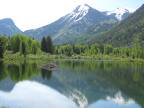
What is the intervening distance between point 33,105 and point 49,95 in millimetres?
12041

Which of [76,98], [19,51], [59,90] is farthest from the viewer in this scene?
[19,51]

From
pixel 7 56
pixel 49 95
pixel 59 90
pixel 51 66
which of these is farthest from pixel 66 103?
pixel 7 56

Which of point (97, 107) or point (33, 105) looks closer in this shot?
point (33, 105)

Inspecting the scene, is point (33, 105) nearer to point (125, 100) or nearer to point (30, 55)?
point (125, 100)

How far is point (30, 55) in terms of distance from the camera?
180375 millimetres

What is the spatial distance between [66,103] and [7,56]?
121459mm

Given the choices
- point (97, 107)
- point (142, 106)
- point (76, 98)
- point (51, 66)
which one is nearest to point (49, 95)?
point (76, 98)

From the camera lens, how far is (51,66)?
11612cm

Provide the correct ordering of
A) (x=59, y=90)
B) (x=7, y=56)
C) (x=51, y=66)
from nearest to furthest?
(x=59, y=90) < (x=51, y=66) < (x=7, y=56)

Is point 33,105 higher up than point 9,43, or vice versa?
point 9,43

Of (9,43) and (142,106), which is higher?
(9,43)

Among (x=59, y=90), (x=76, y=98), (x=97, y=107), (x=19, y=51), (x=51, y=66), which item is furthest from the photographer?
(x=19, y=51)

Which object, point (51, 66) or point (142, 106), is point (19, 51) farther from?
point (142, 106)

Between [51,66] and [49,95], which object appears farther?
[51,66]
